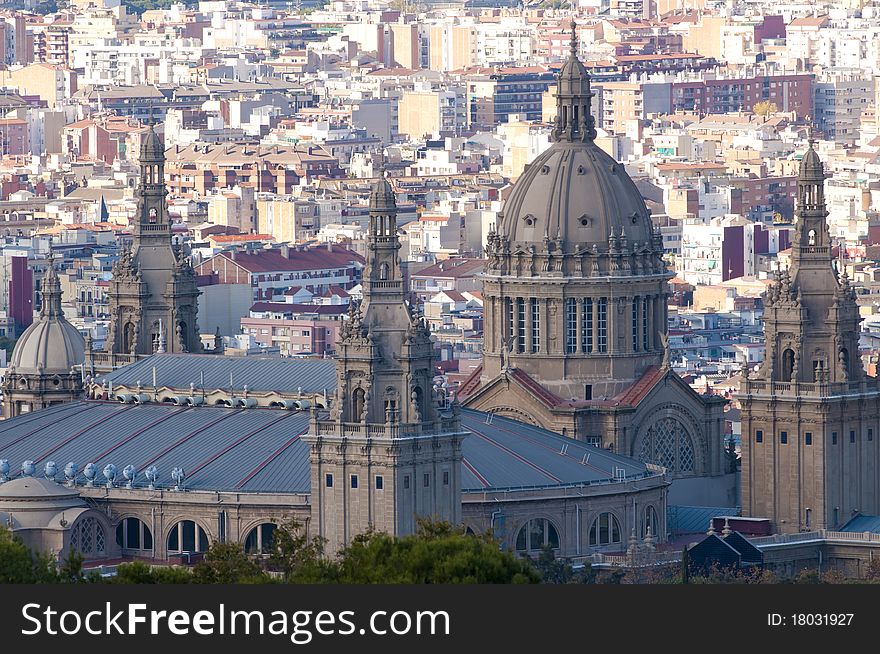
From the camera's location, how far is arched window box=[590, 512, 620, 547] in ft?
472

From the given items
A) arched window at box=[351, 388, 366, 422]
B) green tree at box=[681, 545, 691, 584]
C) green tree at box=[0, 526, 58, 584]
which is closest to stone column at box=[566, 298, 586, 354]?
green tree at box=[681, 545, 691, 584]

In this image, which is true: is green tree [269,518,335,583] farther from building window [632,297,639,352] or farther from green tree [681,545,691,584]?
building window [632,297,639,352]

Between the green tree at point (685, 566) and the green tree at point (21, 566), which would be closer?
the green tree at point (21, 566)

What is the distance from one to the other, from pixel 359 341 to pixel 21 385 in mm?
27038

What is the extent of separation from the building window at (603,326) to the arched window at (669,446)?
2950mm

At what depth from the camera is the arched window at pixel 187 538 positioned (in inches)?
5566

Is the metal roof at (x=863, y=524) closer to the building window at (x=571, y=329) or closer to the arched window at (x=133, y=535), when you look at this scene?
the building window at (x=571, y=329)

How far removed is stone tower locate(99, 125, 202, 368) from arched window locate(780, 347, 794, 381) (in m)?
20.3

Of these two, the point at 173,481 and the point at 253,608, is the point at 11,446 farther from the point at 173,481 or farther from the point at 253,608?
the point at 253,608

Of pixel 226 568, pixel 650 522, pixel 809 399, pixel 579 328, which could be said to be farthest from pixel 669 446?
pixel 226 568

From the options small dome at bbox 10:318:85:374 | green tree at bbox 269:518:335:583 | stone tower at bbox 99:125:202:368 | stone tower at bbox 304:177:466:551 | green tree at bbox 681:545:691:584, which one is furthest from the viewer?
stone tower at bbox 99:125:202:368

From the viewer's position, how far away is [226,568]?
118250 mm

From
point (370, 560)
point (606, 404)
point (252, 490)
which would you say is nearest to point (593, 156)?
point (606, 404)

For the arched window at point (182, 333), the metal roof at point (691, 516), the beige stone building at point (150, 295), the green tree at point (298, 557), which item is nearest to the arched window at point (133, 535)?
the green tree at point (298, 557)
